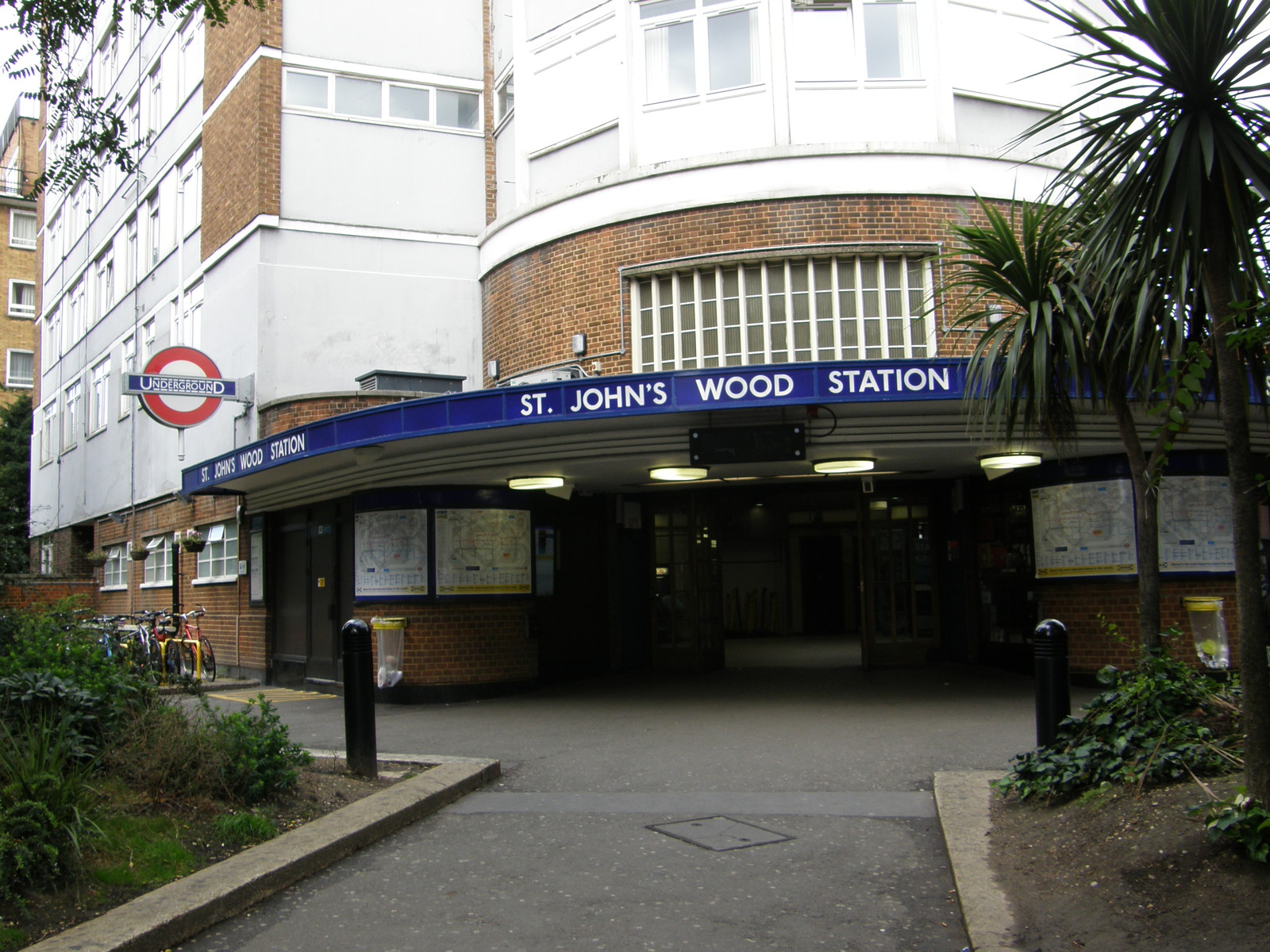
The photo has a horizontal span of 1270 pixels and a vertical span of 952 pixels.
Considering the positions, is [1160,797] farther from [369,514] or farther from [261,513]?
[261,513]

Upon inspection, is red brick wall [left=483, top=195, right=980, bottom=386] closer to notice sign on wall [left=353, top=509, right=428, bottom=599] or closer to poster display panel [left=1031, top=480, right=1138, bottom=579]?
poster display panel [left=1031, top=480, right=1138, bottom=579]

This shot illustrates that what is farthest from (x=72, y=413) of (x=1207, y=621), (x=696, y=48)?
(x=1207, y=621)

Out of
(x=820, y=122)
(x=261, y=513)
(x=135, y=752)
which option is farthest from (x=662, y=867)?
(x=261, y=513)

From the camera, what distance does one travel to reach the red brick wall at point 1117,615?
38.9 ft

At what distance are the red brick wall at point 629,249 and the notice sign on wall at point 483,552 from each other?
237 centimetres

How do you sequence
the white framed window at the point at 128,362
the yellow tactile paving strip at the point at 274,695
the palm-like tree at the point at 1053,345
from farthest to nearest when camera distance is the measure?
1. the white framed window at the point at 128,362
2. the yellow tactile paving strip at the point at 274,695
3. the palm-like tree at the point at 1053,345

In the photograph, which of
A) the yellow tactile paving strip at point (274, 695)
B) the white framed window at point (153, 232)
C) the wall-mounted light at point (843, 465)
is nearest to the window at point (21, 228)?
the white framed window at point (153, 232)

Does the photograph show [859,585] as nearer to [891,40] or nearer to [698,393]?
[698,393]

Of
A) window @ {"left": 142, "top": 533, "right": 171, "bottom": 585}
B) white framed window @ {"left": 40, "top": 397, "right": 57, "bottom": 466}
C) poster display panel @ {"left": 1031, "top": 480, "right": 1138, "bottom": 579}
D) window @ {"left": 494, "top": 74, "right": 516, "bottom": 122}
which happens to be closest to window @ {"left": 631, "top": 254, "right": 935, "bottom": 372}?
poster display panel @ {"left": 1031, "top": 480, "right": 1138, "bottom": 579}

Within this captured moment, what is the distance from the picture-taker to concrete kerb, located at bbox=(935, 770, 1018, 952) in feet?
14.5

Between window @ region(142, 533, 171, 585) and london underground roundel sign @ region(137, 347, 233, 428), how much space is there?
4886 millimetres

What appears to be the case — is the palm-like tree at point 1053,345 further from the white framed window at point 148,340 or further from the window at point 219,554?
Result: the white framed window at point 148,340

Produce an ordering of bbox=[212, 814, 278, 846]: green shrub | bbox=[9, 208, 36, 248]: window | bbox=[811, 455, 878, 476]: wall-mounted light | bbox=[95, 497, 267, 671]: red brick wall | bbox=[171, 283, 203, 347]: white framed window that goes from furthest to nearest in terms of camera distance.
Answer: bbox=[9, 208, 36, 248]: window → bbox=[171, 283, 203, 347]: white framed window → bbox=[95, 497, 267, 671]: red brick wall → bbox=[811, 455, 878, 476]: wall-mounted light → bbox=[212, 814, 278, 846]: green shrub

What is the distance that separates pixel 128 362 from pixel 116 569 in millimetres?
4956
